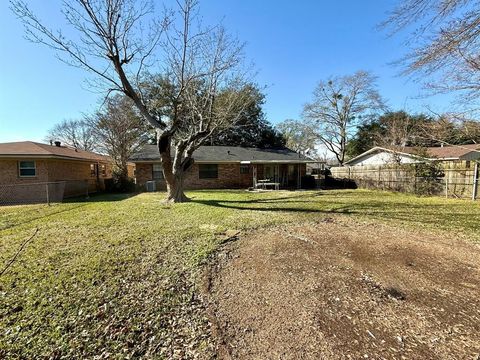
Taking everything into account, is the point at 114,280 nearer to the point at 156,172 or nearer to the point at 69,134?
the point at 156,172

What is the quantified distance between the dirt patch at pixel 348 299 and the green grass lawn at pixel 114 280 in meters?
0.51

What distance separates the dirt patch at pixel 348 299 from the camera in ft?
7.55

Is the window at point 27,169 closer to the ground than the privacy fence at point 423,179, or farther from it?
farther from it

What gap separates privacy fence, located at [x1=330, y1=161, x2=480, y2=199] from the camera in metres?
11.1

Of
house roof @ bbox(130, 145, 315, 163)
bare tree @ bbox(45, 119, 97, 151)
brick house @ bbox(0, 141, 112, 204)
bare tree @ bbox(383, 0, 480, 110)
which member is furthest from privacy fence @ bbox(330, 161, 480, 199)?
bare tree @ bbox(45, 119, 97, 151)

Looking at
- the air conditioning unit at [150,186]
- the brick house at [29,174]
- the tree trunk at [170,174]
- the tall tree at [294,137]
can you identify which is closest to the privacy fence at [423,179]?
the tree trunk at [170,174]

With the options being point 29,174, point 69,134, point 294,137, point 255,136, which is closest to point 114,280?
point 29,174

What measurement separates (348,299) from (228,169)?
1540cm

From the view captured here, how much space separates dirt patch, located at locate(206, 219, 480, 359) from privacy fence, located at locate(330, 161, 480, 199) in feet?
27.4

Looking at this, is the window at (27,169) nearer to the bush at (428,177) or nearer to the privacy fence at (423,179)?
the privacy fence at (423,179)

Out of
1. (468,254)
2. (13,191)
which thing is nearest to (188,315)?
(468,254)

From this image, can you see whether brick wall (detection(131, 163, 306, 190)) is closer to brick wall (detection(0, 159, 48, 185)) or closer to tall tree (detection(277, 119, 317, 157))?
brick wall (detection(0, 159, 48, 185))

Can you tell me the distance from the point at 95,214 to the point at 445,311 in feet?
31.1

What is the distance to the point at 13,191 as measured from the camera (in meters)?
12.5
